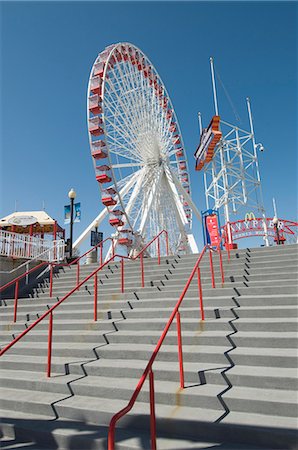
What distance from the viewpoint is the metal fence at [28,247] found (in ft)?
37.6

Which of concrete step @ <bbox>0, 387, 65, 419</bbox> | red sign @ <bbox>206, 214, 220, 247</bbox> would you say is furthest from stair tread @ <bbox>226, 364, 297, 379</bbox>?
red sign @ <bbox>206, 214, 220, 247</bbox>

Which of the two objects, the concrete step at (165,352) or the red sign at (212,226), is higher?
the red sign at (212,226)

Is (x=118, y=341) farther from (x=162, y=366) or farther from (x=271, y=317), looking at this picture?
(x=271, y=317)

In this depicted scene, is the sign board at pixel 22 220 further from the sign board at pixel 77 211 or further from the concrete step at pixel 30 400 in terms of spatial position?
the concrete step at pixel 30 400

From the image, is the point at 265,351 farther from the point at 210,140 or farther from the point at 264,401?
the point at 210,140

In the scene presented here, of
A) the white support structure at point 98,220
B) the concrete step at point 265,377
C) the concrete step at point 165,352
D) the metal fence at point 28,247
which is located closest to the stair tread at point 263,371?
the concrete step at point 265,377

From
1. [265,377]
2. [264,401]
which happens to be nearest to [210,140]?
[265,377]

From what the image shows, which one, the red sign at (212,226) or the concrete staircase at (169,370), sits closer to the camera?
the concrete staircase at (169,370)

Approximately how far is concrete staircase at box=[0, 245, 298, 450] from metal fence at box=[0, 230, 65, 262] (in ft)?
15.0

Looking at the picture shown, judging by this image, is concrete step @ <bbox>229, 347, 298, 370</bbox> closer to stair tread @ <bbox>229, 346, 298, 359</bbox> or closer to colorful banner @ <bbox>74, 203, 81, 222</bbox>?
stair tread @ <bbox>229, 346, 298, 359</bbox>

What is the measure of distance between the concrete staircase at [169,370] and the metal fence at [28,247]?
456 centimetres

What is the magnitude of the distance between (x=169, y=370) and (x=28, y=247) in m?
9.74

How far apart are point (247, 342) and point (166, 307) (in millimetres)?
2125

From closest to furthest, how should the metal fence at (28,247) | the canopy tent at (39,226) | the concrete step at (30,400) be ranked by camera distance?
the concrete step at (30,400) → the metal fence at (28,247) → the canopy tent at (39,226)
